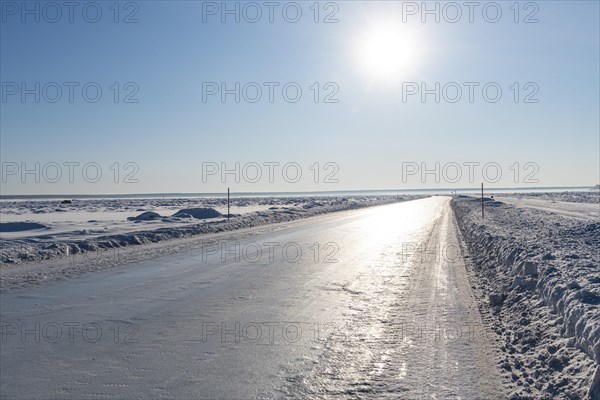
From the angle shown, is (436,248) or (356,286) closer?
(356,286)

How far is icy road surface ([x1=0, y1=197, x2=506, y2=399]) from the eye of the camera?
5.16m

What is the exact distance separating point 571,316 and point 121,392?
5.44 meters

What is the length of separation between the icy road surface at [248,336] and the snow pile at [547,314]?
1.22ft

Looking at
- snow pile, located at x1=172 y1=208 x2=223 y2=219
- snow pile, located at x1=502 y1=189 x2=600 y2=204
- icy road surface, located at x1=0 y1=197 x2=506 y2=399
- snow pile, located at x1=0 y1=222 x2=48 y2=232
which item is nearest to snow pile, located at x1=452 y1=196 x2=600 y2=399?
icy road surface, located at x1=0 y1=197 x2=506 y2=399

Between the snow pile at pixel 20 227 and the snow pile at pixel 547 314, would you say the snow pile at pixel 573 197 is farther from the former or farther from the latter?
the snow pile at pixel 20 227

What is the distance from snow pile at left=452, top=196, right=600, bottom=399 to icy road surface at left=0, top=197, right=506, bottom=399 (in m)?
0.37

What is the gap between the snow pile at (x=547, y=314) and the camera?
206 inches

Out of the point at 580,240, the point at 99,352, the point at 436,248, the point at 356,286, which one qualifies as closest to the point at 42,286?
the point at 99,352

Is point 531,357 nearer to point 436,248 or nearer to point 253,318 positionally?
point 253,318

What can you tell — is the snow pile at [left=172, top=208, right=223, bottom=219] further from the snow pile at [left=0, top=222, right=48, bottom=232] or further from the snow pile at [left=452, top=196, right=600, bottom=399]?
the snow pile at [left=452, top=196, right=600, bottom=399]

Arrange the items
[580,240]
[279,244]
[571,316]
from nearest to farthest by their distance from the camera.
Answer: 1. [571,316]
2. [580,240]
3. [279,244]

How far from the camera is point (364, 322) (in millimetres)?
7691

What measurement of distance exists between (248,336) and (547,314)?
4325mm

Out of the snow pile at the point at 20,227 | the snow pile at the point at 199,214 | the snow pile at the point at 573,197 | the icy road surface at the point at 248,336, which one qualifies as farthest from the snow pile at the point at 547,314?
the snow pile at the point at 573,197
